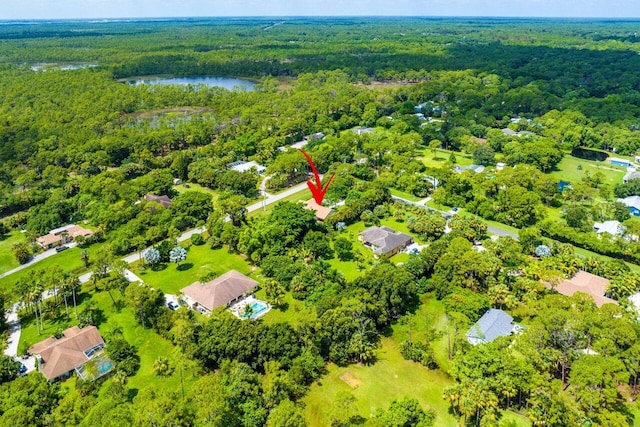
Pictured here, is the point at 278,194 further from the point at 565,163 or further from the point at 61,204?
the point at 565,163

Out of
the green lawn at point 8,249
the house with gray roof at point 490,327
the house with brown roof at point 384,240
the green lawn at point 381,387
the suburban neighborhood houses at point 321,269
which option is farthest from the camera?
the house with brown roof at point 384,240

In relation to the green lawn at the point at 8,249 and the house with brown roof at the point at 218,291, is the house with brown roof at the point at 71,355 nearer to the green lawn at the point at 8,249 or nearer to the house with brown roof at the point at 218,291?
the house with brown roof at the point at 218,291

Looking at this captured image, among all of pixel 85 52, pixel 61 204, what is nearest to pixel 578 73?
pixel 61 204

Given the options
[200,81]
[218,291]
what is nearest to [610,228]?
[218,291]

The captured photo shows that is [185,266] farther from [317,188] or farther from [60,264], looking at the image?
[317,188]

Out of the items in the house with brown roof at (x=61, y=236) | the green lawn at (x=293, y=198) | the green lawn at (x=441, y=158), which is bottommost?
the green lawn at (x=441, y=158)

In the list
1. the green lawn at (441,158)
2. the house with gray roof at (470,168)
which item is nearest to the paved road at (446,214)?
the house with gray roof at (470,168)
